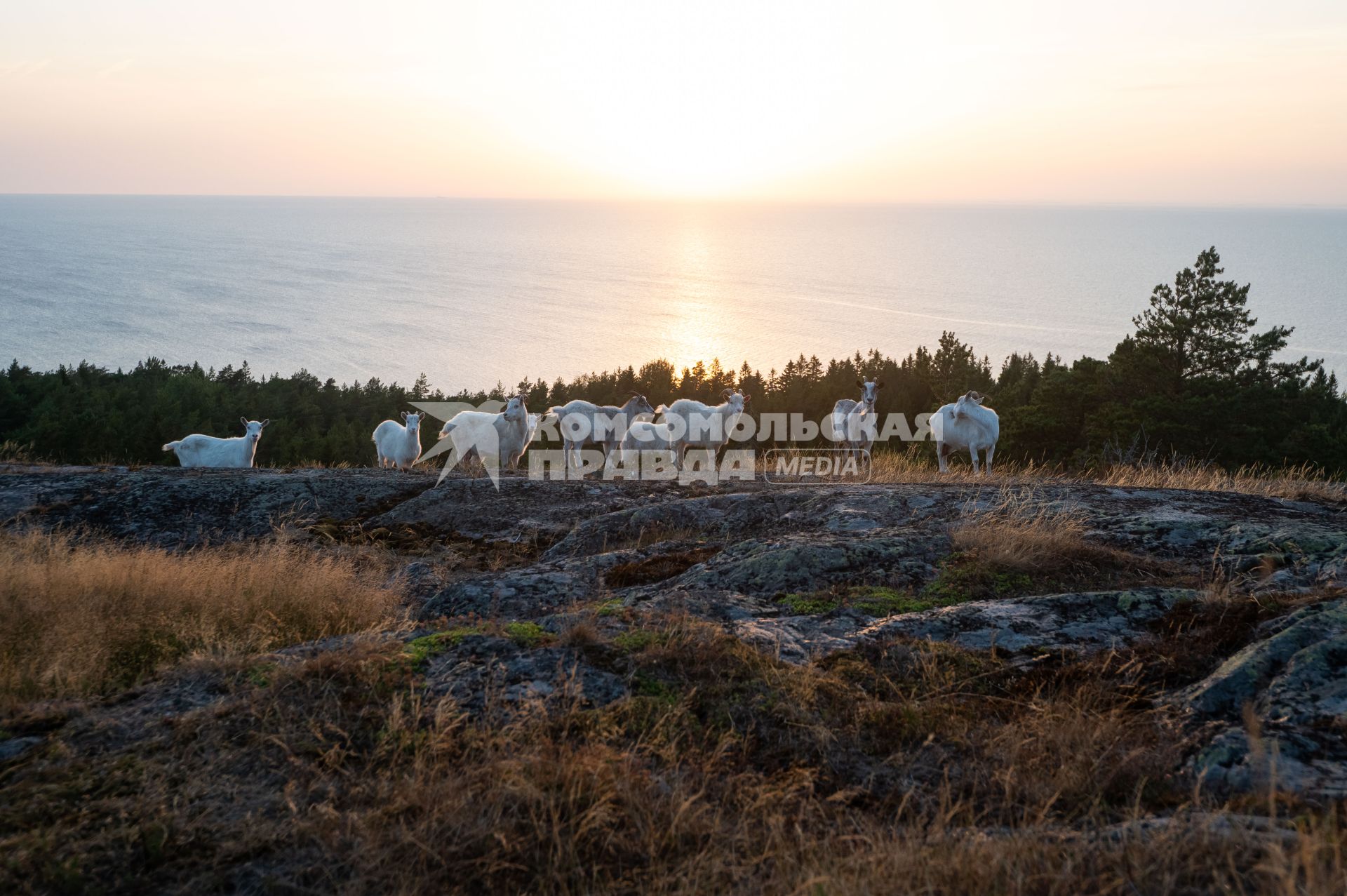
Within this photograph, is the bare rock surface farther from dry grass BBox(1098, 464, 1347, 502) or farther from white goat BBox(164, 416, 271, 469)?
white goat BBox(164, 416, 271, 469)

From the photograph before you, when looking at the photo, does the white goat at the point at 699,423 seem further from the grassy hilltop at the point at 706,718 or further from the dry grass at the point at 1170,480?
the grassy hilltop at the point at 706,718

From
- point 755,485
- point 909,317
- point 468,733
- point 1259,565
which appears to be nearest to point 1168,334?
point 755,485

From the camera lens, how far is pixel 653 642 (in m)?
5.50

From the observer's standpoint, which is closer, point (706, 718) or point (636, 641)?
point (706, 718)

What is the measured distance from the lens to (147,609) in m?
6.81

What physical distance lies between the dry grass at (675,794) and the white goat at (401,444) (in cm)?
1713

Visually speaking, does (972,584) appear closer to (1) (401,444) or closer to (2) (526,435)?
(2) (526,435)

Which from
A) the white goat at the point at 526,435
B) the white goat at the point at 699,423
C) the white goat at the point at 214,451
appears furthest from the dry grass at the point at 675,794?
the white goat at the point at 214,451

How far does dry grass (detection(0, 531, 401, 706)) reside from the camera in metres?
5.54

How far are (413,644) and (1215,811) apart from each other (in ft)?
15.0

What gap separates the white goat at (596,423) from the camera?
20.4 meters

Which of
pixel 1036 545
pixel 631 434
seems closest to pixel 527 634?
pixel 1036 545

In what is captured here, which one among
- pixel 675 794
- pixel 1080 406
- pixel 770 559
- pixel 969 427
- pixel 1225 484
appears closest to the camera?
pixel 675 794

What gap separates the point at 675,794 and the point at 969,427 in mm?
18458
